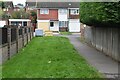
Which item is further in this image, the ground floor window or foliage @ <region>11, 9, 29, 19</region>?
A: foliage @ <region>11, 9, 29, 19</region>

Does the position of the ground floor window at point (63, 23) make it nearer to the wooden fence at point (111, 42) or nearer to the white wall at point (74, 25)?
the white wall at point (74, 25)

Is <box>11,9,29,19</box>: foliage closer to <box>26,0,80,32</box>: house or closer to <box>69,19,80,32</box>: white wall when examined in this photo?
<box>26,0,80,32</box>: house

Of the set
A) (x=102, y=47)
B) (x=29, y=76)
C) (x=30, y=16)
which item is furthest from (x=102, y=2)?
(x=30, y=16)

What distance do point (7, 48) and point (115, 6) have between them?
563 centimetres

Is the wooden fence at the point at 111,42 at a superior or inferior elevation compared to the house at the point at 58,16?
inferior

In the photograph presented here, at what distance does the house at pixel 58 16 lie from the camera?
73812 mm

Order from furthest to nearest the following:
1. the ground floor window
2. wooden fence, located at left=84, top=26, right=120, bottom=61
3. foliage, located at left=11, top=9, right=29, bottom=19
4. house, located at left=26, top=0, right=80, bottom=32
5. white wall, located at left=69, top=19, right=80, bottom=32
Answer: foliage, located at left=11, top=9, right=29, bottom=19
the ground floor window
house, located at left=26, top=0, right=80, bottom=32
white wall, located at left=69, top=19, right=80, bottom=32
wooden fence, located at left=84, top=26, right=120, bottom=61

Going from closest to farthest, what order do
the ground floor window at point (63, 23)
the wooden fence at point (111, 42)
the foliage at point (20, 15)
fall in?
the wooden fence at point (111, 42)
the ground floor window at point (63, 23)
the foliage at point (20, 15)

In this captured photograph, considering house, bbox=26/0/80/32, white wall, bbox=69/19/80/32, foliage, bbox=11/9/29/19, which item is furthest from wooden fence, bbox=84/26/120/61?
foliage, bbox=11/9/29/19

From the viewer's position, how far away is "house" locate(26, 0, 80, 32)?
7381 centimetres

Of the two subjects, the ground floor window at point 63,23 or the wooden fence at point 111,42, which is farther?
the ground floor window at point 63,23

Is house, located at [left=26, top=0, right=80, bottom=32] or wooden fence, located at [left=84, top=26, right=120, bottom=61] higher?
house, located at [left=26, top=0, right=80, bottom=32]

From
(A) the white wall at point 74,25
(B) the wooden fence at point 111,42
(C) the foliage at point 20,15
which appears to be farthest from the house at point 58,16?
(B) the wooden fence at point 111,42

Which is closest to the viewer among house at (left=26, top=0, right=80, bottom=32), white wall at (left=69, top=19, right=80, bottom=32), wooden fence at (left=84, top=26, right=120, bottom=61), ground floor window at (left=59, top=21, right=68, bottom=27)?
wooden fence at (left=84, top=26, right=120, bottom=61)
